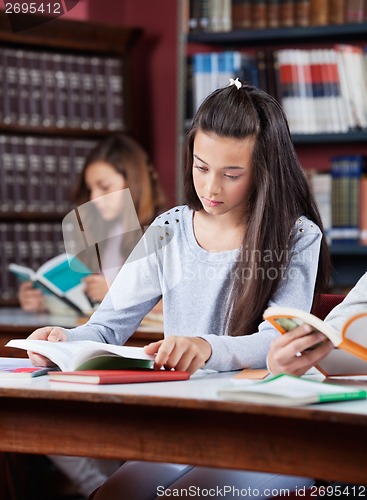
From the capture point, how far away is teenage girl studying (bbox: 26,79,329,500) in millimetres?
1546

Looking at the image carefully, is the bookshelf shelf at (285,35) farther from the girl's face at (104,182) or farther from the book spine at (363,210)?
the girl's face at (104,182)

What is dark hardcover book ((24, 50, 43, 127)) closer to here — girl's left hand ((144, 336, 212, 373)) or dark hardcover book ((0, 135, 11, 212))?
dark hardcover book ((0, 135, 11, 212))

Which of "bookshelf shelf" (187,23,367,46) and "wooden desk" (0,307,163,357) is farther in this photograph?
"bookshelf shelf" (187,23,367,46)

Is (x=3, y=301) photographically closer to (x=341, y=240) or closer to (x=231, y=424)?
(x=341, y=240)

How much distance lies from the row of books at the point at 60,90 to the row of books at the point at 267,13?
0.61 m

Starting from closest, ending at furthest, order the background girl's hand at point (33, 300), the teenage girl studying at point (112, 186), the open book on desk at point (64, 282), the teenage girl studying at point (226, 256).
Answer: the teenage girl studying at point (226, 256)
the open book on desk at point (64, 282)
the teenage girl studying at point (112, 186)
the background girl's hand at point (33, 300)

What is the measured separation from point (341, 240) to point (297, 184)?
1708 mm

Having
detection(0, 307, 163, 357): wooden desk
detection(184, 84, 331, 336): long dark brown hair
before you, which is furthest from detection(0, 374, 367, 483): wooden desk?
detection(0, 307, 163, 357): wooden desk

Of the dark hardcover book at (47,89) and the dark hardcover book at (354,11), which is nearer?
the dark hardcover book at (354,11)

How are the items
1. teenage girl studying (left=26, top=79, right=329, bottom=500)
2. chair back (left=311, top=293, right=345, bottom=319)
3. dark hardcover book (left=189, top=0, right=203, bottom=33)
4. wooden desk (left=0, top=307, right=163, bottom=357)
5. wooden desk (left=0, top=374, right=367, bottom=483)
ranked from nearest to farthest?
wooden desk (left=0, top=374, right=367, bottom=483) < teenage girl studying (left=26, top=79, right=329, bottom=500) < chair back (left=311, top=293, right=345, bottom=319) < wooden desk (left=0, top=307, right=163, bottom=357) < dark hardcover book (left=189, top=0, right=203, bottom=33)

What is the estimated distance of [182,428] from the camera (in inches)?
46.7

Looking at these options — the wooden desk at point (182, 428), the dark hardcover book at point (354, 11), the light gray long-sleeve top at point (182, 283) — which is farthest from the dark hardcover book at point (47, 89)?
the wooden desk at point (182, 428)

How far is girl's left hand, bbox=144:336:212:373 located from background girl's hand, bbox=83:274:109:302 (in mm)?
1447

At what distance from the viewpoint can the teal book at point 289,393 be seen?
1.14 m
